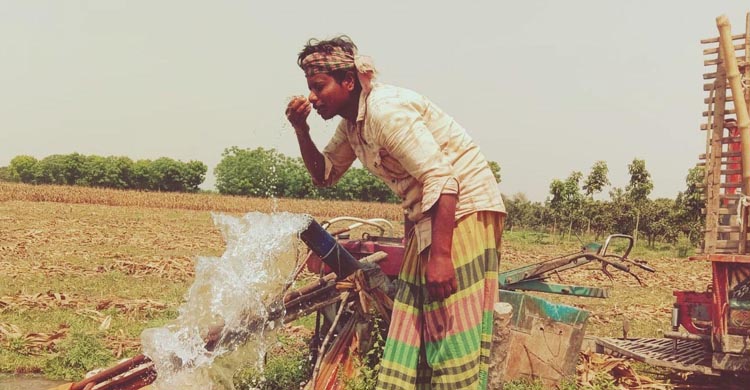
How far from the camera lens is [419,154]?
2.28 metres

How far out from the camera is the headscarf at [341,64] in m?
2.44

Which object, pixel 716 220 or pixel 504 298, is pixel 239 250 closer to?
pixel 504 298

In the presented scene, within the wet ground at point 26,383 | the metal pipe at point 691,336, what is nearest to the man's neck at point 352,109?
the wet ground at point 26,383

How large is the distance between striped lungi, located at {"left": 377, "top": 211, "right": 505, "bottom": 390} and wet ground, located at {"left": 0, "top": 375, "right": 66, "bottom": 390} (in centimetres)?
294

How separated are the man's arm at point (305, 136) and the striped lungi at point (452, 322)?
22.8 inches

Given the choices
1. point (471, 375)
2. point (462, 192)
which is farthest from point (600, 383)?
point (462, 192)

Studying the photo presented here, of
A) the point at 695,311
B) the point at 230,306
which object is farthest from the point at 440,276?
the point at 695,311

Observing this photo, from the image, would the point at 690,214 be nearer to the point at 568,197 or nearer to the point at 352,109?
the point at 568,197

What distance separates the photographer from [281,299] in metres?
3.24

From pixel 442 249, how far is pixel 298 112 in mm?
852

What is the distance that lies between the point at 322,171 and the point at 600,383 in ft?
8.55

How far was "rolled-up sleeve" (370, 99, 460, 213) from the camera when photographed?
7.47 ft

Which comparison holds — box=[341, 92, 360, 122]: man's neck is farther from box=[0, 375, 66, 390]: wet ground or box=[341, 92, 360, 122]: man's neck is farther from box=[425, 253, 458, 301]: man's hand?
box=[0, 375, 66, 390]: wet ground

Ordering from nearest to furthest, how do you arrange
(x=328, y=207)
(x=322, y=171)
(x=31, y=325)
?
1. (x=322, y=171)
2. (x=31, y=325)
3. (x=328, y=207)
